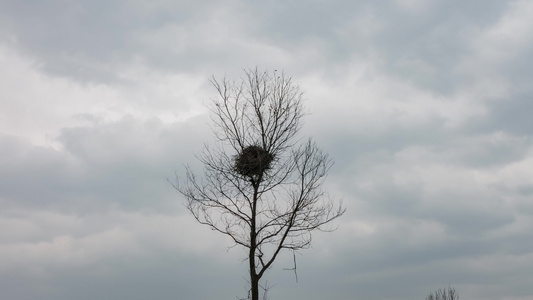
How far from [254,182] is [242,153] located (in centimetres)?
62

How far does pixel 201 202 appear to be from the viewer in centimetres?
1105

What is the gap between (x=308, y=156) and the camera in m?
11.0

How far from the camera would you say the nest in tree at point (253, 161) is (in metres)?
10.9

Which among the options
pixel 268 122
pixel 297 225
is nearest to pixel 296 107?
pixel 268 122

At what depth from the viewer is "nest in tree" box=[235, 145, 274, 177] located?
10.9m

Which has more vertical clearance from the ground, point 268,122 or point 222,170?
point 268,122

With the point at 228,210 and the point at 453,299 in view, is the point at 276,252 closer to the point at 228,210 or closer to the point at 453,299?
the point at 228,210

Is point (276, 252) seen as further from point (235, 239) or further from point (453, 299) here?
point (453, 299)

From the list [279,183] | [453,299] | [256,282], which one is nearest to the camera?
[256,282]

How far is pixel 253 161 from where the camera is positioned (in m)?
10.9

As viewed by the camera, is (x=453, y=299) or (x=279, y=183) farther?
(x=453, y=299)

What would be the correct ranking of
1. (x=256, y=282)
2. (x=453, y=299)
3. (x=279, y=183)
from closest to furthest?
1. (x=256, y=282)
2. (x=279, y=183)
3. (x=453, y=299)

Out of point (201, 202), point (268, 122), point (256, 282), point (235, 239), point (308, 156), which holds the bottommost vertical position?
point (256, 282)

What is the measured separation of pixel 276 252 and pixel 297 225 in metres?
0.65
